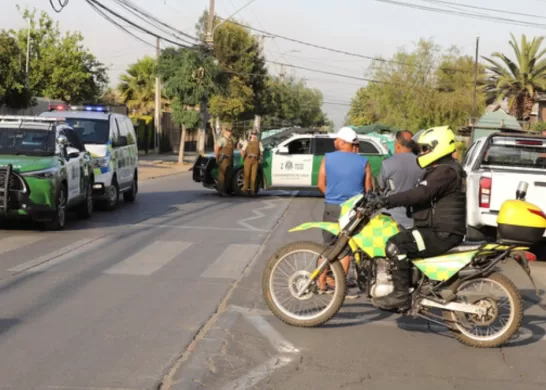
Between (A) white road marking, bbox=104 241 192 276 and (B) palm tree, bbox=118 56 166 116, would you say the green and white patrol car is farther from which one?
(B) palm tree, bbox=118 56 166 116

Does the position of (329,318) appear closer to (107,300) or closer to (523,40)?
(107,300)

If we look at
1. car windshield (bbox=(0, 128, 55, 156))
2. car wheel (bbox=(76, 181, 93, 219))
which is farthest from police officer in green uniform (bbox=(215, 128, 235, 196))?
car windshield (bbox=(0, 128, 55, 156))

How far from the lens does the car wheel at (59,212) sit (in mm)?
13844

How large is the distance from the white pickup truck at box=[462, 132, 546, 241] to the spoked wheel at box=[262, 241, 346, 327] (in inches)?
211

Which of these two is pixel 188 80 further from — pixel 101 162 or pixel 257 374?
pixel 257 374

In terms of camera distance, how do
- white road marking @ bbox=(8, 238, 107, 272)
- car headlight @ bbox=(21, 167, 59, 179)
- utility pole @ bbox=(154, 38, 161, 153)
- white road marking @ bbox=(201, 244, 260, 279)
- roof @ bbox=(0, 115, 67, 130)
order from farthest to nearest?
utility pole @ bbox=(154, 38, 161, 153)
roof @ bbox=(0, 115, 67, 130)
car headlight @ bbox=(21, 167, 59, 179)
white road marking @ bbox=(201, 244, 260, 279)
white road marking @ bbox=(8, 238, 107, 272)

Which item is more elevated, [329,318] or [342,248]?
[342,248]

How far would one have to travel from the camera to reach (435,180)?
717cm

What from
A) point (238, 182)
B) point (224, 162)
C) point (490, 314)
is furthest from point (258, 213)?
point (490, 314)

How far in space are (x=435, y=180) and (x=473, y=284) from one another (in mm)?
917

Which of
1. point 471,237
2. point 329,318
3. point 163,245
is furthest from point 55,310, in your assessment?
point 471,237

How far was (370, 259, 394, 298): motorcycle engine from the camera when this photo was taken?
724 cm

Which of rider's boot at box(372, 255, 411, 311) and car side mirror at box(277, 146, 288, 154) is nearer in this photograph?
rider's boot at box(372, 255, 411, 311)

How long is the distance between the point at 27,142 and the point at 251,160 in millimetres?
8696
